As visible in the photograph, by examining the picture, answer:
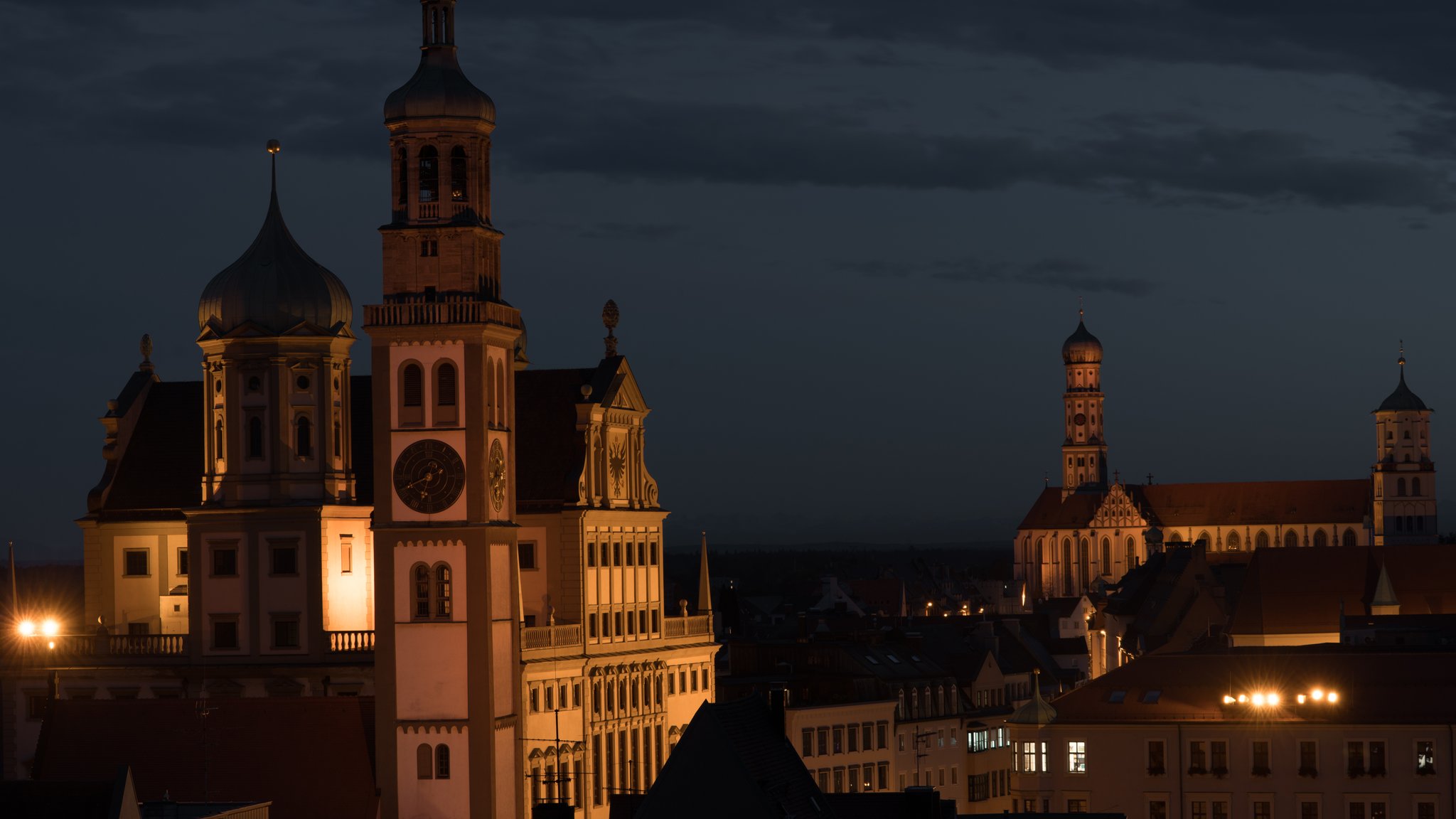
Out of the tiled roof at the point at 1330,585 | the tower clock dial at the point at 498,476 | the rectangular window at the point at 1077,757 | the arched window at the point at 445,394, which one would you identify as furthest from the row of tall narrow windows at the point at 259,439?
the tiled roof at the point at 1330,585

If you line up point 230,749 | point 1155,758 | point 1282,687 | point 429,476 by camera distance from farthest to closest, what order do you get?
point 1282,687, point 1155,758, point 429,476, point 230,749

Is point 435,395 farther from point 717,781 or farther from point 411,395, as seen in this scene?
point 717,781

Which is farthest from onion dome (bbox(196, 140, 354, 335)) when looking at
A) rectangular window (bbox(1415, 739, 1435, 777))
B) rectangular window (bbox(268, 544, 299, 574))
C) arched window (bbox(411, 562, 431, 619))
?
rectangular window (bbox(1415, 739, 1435, 777))

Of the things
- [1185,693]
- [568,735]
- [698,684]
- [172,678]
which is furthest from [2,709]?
[1185,693]

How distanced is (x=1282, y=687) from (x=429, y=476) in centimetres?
3504

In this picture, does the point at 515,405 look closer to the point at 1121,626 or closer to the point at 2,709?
the point at 2,709

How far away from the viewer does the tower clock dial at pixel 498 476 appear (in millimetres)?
81875

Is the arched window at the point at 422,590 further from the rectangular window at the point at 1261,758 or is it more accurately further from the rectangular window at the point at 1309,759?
the rectangular window at the point at 1309,759

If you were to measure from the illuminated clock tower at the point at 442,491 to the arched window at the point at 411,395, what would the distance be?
0.04 metres

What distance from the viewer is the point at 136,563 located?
93500 millimetres

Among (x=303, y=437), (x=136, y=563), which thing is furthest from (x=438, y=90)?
(x=136, y=563)

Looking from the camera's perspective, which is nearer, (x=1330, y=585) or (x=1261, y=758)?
(x=1261, y=758)

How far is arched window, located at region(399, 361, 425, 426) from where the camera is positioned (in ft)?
268

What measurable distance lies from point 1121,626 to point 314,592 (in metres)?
100
